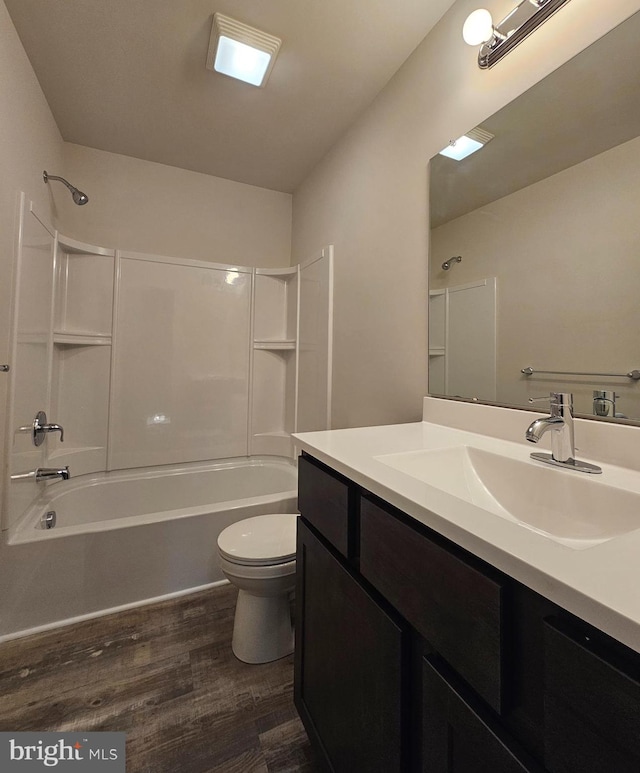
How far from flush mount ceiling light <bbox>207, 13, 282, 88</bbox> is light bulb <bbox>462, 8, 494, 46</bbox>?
2.68ft

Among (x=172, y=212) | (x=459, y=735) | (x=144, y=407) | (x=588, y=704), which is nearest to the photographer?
(x=588, y=704)

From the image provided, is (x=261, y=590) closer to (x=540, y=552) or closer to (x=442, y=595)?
(x=442, y=595)

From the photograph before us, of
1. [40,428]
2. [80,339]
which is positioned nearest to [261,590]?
[40,428]

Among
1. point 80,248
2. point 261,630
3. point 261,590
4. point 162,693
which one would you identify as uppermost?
point 80,248

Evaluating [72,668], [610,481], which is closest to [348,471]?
[610,481]

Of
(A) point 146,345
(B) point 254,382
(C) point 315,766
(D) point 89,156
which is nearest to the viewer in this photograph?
(C) point 315,766

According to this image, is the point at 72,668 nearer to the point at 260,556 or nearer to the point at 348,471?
the point at 260,556

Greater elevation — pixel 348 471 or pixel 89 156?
pixel 89 156

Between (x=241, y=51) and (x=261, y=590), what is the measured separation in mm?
2270

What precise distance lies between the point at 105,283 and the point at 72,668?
6.74ft

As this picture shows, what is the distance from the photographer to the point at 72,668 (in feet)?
4.28

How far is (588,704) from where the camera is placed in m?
0.32

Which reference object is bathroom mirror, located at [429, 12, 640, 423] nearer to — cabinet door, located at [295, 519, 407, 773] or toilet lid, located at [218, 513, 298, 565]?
cabinet door, located at [295, 519, 407, 773]

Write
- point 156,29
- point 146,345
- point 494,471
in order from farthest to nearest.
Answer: point 146,345
point 156,29
point 494,471
